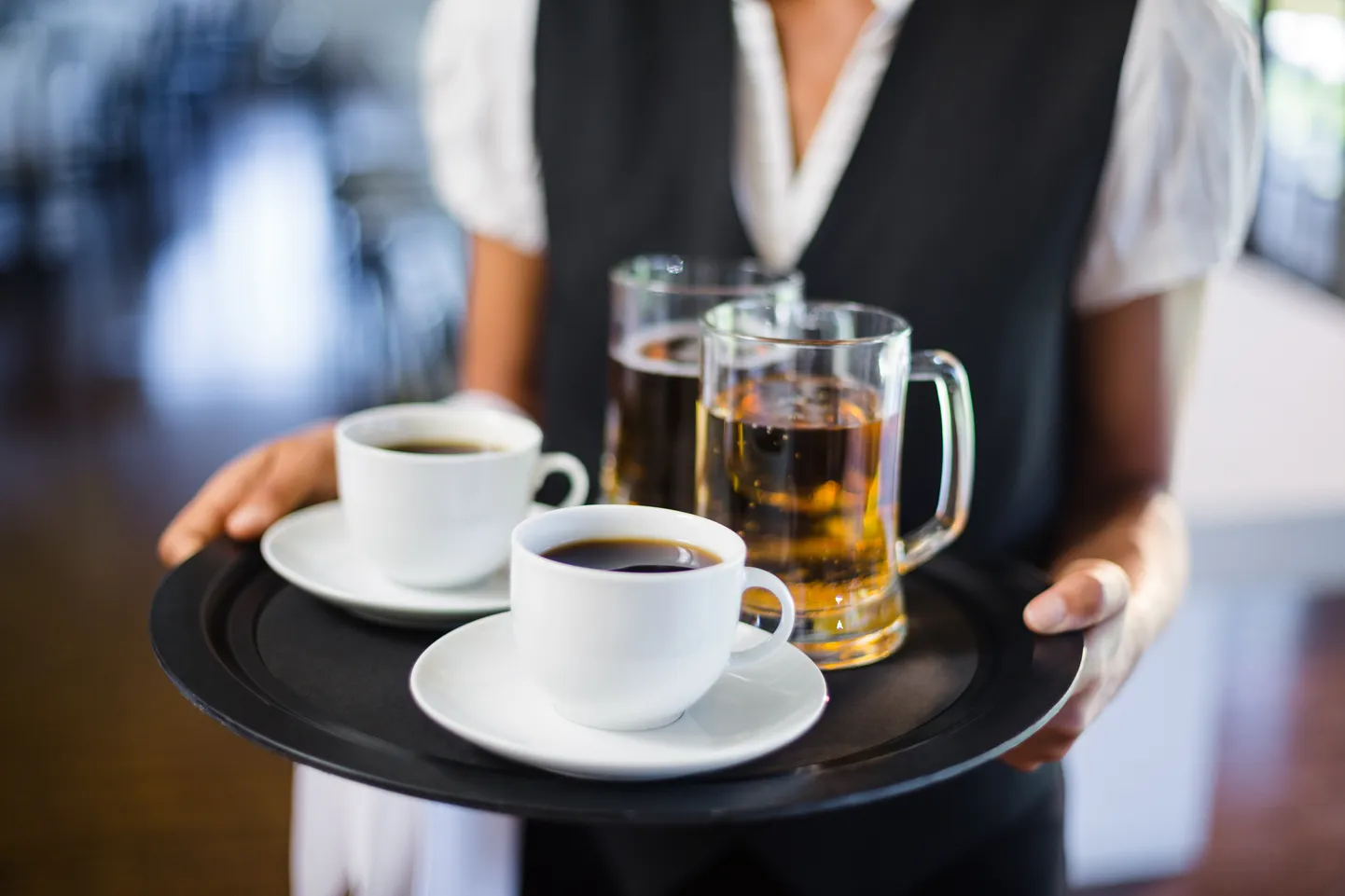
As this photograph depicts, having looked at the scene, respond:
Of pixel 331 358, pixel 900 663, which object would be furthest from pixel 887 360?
pixel 331 358

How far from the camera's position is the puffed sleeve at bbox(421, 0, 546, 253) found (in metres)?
1.36

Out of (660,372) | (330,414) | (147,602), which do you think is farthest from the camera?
(330,414)

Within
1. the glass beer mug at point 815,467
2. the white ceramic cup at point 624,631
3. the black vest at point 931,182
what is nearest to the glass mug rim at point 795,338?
the glass beer mug at point 815,467

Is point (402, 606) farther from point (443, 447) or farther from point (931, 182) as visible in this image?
point (931, 182)

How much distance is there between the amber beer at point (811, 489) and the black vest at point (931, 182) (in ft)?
0.89

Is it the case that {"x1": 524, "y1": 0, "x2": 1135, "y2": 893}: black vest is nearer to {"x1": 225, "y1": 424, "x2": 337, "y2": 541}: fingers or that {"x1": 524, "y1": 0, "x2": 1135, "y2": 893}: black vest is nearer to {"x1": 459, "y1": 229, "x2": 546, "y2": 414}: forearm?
{"x1": 459, "y1": 229, "x2": 546, "y2": 414}: forearm

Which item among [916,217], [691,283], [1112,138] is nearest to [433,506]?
[691,283]

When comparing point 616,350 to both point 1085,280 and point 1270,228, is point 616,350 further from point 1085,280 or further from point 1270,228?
point 1270,228

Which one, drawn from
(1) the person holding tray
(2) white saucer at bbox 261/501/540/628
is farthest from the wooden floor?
(2) white saucer at bbox 261/501/540/628

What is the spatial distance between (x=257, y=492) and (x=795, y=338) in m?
0.44

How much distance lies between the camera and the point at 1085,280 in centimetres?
122

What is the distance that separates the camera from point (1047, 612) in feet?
2.74

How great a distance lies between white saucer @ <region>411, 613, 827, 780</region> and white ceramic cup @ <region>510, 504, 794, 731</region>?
0.05ft

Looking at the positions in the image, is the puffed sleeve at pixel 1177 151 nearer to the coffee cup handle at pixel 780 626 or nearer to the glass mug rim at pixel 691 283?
the glass mug rim at pixel 691 283
